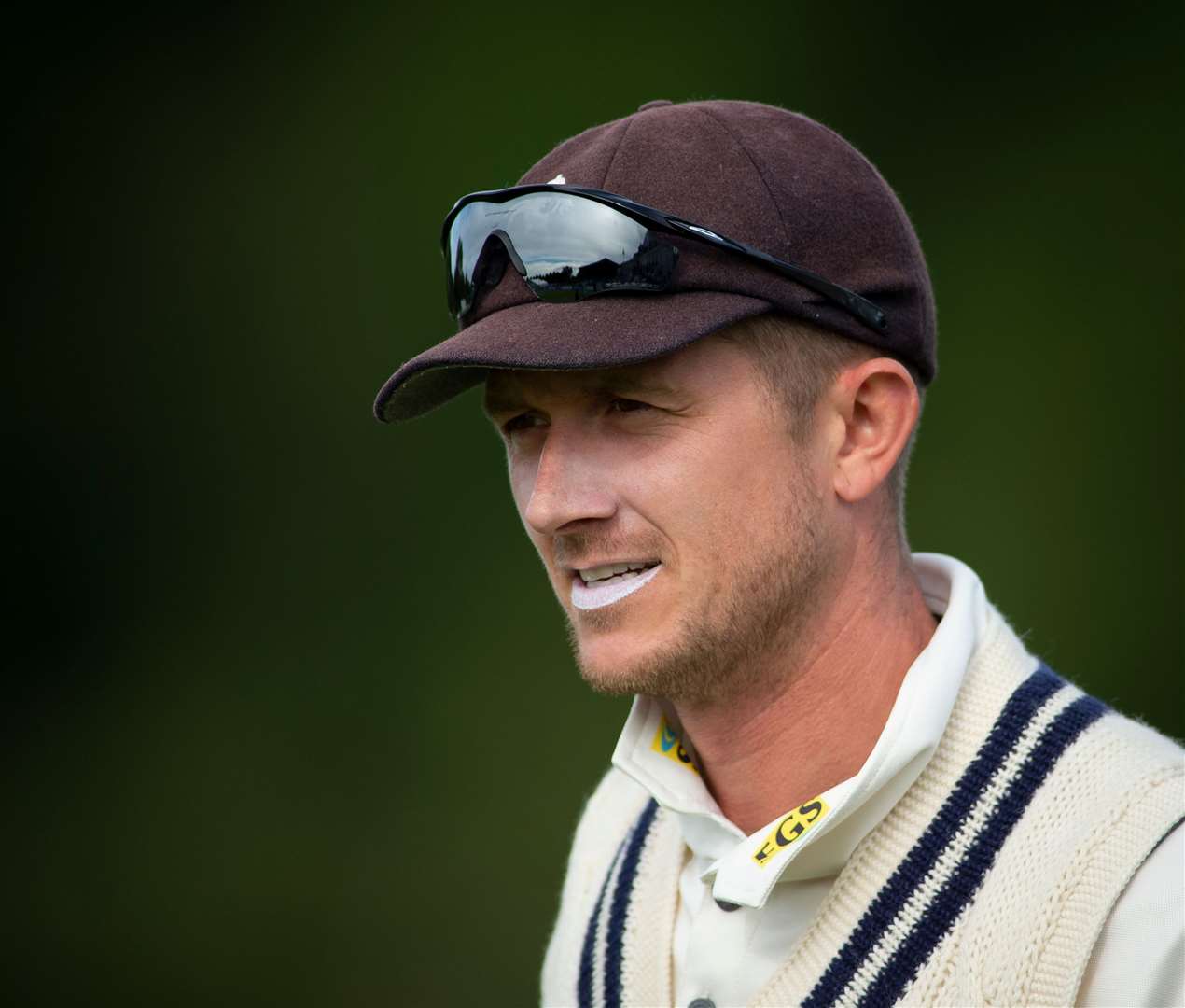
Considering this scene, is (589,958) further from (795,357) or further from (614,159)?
(614,159)

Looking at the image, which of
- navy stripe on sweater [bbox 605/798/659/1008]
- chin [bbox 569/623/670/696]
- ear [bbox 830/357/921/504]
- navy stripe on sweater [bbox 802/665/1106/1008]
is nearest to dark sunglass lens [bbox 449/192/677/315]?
ear [bbox 830/357/921/504]

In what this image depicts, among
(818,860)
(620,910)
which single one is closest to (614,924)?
(620,910)

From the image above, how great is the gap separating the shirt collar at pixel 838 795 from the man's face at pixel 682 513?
144mm

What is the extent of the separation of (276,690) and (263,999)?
0.93 m

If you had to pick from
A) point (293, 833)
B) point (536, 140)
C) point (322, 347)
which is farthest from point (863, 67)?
point (293, 833)

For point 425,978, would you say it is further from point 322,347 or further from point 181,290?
point 181,290

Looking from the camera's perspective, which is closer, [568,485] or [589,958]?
[568,485]

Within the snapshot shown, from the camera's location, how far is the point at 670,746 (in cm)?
184

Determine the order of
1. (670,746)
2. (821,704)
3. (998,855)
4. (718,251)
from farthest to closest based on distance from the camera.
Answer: (670,746) < (821,704) < (718,251) < (998,855)

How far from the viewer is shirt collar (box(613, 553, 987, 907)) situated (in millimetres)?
1533

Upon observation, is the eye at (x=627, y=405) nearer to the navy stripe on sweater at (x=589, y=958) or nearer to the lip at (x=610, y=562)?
the lip at (x=610, y=562)

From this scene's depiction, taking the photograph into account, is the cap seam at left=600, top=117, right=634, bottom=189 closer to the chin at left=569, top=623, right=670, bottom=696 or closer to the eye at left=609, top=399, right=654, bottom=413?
the eye at left=609, top=399, right=654, bottom=413

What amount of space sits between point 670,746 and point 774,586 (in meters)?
0.29

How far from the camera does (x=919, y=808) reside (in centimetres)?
156
